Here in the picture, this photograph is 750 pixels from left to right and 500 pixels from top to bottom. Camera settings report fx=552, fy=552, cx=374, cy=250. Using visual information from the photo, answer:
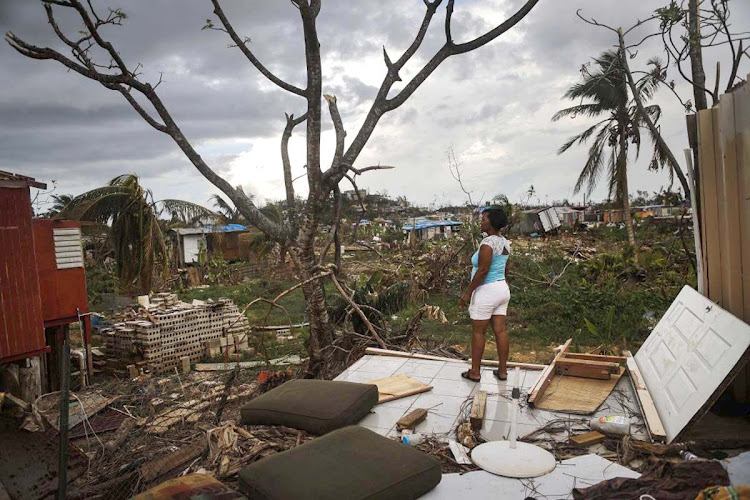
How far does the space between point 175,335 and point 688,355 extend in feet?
30.3

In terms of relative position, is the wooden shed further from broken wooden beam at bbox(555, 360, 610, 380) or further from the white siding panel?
broken wooden beam at bbox(555, 360, 610, 380)

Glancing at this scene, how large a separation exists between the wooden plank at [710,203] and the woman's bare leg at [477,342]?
204cm

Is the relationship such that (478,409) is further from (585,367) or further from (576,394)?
(585,367)

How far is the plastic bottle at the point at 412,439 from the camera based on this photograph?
423 cm

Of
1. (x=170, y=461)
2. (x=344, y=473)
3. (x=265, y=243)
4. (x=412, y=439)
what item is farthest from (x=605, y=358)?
(x=265, y=243)

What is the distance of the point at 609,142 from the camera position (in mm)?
20750

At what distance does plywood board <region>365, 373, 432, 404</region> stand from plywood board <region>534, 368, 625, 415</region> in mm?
1147

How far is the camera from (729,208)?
4.70 m

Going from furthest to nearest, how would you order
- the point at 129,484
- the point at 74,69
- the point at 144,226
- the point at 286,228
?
1. the point at 144,226
2. the point at 286,228
3. the point at 74,69
4. the point at 129,484

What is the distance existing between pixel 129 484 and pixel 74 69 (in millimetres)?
5118

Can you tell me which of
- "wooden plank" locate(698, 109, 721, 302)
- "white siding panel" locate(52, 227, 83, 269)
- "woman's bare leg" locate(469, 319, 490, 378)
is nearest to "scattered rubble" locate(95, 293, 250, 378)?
"white siding panel" locate(52, 227, 83, 269)

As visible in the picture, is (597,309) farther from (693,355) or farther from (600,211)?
(600,211)

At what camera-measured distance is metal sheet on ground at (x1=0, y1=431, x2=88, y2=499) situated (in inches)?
134

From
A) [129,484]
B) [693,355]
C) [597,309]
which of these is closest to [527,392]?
[693,355]
